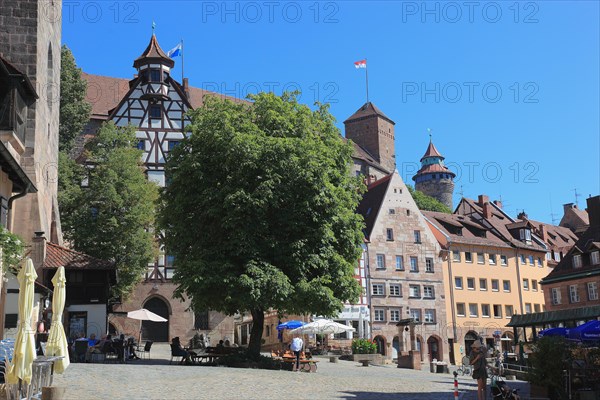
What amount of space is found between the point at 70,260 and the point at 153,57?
80.0ft

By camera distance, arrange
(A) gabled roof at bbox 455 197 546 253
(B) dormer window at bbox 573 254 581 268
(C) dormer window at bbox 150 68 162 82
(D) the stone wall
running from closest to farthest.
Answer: (B) dormer window at bbox 573 254 581 268, (C) dormer window at bbox 150 68 162 82, (A) gabled roof at bbox 455 197 546 253, (D) the stone wall

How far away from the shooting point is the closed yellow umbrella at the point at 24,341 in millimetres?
13188

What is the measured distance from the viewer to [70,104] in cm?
4838

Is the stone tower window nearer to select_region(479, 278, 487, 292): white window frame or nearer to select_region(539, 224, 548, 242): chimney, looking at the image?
select_region(479, 278, 487, 292): white window frame

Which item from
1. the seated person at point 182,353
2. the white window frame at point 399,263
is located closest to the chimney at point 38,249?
the seated person at point 182,353

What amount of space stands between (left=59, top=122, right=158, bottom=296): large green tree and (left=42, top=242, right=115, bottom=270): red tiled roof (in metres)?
6.10

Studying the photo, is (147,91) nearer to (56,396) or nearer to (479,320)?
(479,320)

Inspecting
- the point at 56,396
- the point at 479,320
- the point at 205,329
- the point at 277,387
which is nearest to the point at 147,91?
the point at 205,329

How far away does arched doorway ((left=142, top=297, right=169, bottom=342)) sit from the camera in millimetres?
48594

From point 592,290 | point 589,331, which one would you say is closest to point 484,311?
point 592,290

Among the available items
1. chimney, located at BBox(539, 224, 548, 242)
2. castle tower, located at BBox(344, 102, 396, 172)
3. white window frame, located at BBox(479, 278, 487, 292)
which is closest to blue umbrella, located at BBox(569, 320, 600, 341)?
white window frame, located at BBox(479, 278, 487, 292)

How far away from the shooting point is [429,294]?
59.0m

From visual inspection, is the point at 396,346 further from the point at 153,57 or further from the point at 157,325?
the point at 153,57

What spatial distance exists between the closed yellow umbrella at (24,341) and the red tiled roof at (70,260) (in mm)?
18598
